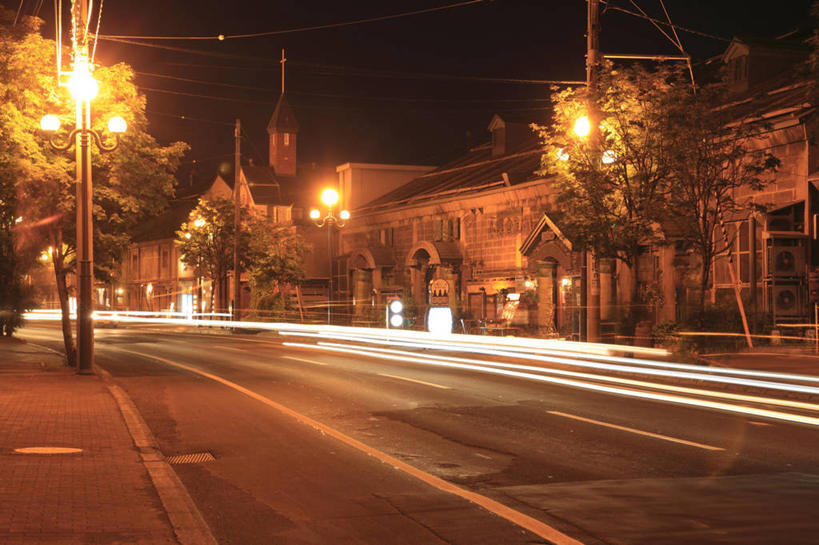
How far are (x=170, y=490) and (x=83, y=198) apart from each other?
12731mm

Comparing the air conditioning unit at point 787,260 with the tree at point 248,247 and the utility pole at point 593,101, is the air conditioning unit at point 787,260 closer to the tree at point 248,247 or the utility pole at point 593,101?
the utility pole at point 593,101

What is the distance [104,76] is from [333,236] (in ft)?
126

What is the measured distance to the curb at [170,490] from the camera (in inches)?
278

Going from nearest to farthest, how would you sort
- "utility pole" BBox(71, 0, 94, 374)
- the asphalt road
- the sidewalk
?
the sidewalk, the asphalt road, "utility pole" BBox(71, 0, 94, 374)

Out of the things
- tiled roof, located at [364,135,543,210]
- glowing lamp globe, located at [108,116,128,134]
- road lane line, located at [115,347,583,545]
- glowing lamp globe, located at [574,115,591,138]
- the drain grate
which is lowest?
the drain grate

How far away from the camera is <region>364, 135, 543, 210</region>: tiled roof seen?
42.6m

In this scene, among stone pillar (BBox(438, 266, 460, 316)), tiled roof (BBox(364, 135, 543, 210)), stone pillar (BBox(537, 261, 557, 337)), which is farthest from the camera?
stone pillar (BBox(438, 266, 460, 316))

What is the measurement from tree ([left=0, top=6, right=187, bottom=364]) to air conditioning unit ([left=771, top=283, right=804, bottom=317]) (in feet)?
56.7

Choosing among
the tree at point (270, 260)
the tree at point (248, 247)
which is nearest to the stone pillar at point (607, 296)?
the tree at point (270, 260)

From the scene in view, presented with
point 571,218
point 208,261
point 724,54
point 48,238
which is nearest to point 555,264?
point 724,54

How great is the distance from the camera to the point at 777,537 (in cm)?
696

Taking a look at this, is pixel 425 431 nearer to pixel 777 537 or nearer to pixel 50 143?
pixel 777 537

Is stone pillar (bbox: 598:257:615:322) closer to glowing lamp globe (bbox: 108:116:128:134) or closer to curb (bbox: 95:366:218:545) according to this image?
glowing lamp globe (bbox: 108:116:128:134)

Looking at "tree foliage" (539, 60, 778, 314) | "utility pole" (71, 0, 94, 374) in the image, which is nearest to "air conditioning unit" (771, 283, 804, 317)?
"tree foliage" (539, 60, 778, 314)
